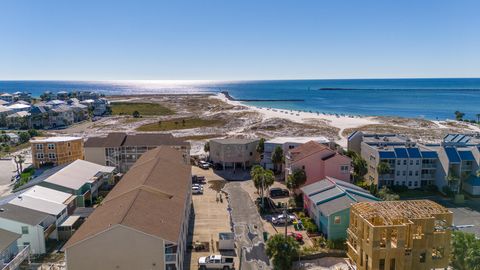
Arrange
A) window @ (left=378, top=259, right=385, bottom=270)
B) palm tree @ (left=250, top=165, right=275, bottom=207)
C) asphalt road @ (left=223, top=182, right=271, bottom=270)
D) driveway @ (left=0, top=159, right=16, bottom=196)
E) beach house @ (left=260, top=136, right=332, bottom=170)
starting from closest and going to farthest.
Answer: window @ (left=378, top=259, right=385, bottom=270), asphalt road @ (left=223, top=182, right=271, bottom=270), palm tree @ (left=250, top=165, right=275, bottom=207), driveway @ (left=0, top=159, right=16, bottom=196), beach house @ (left=260, top=136, right=332, bottom=170)

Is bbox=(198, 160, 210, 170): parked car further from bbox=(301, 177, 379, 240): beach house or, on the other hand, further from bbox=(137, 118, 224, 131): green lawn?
bbox=(137, 118, 224, 131): green lawn

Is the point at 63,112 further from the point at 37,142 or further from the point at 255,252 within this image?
the point at 255,252

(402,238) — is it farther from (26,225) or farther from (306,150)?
(26,225)

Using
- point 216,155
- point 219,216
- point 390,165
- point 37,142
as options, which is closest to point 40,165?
point 37,142

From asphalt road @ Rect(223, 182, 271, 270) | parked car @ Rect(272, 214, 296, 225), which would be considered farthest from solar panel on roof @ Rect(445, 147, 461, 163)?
asphalt road @ Rect(223, 182, 271, 270)

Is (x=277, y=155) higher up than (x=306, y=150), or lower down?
lower down

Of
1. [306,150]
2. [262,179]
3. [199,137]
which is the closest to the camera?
[262,179]

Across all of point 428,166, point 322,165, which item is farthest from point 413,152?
point 322,165
